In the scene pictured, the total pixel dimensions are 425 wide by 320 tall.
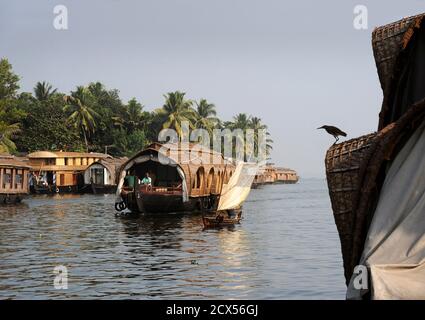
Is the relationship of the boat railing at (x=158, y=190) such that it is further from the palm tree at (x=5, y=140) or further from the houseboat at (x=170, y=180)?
the palm tree at (x=5, y=140)

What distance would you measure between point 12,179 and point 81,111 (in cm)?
2794

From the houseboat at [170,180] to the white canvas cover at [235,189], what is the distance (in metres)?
3.26

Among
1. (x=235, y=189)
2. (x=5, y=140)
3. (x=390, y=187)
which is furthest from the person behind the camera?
(x=5, y=140)

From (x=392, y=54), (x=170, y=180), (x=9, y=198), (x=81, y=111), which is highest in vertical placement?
(x=81, y=111)

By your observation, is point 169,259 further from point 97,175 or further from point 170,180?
point 97,175

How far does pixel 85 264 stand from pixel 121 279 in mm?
2587

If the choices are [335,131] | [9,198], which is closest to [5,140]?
[9,198]

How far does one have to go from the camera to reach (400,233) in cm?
541

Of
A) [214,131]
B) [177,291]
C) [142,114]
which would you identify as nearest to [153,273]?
[177,291]

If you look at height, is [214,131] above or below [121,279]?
above

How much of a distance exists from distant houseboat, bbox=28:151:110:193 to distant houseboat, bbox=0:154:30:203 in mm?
14855

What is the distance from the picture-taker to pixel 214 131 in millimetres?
83062

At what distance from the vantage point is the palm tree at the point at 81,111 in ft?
227
